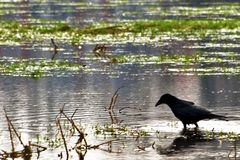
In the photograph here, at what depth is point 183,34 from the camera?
4903cm

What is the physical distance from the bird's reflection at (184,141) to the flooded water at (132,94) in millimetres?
20

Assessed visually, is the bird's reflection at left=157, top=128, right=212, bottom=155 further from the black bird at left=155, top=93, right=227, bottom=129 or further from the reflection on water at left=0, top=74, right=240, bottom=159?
the black bird at left=155, top=93, right=227, bottom=129

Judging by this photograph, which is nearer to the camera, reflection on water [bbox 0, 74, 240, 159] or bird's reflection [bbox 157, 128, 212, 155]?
bird's reflection [bbox 157, 128, 212, 155]

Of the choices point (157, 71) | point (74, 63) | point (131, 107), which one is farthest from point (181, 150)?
point (74, 63)

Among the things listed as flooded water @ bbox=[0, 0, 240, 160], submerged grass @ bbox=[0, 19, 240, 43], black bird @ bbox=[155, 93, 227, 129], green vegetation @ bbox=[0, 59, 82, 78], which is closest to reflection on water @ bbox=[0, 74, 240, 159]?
flooded water @ bbox=[0, 0, 240, 160]

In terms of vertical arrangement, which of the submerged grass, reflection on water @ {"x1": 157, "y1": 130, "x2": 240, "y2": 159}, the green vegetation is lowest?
reflection on water @ {"x1": 157, "y1": 130, "x2": 240, "y2": 159}

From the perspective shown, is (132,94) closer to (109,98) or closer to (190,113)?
(109,98)

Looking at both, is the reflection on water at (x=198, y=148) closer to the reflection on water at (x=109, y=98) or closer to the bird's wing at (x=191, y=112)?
the reflection on water at (x=109, y=98)

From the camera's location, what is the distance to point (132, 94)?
2686cm

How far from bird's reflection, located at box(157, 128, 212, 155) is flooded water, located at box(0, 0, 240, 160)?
2cm

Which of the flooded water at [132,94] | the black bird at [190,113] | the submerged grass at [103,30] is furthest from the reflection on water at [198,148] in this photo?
the submerged grass at [103,30]

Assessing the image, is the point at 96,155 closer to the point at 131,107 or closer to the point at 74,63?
the point at 131,107

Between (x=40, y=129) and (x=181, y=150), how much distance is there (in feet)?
13.1

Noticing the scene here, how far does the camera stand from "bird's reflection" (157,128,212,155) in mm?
17219
